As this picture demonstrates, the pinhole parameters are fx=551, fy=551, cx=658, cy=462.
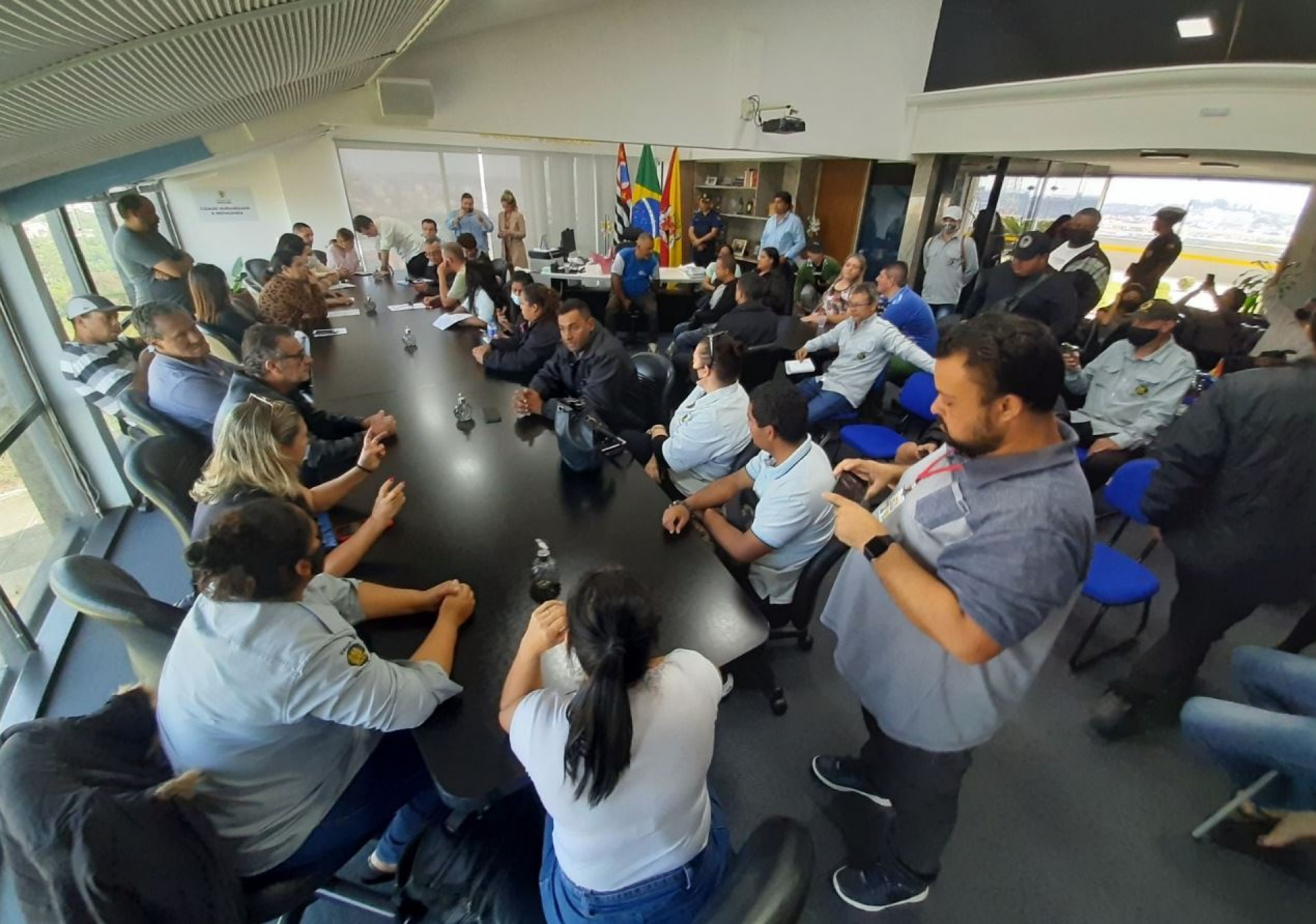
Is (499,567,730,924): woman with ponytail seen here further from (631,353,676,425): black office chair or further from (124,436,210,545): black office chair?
(631,353,676,425): black office chair

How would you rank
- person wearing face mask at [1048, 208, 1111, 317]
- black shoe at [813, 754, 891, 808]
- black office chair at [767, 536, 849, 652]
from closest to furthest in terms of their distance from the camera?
black office chair at [767, 536, 849, 652]
black shoe at [813, 754, 891, 808]
person wearing face mask at [1048, 208, 1111, 317]

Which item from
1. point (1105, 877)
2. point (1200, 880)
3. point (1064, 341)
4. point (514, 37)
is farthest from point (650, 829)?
point (514, 37)

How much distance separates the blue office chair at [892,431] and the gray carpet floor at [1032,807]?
3.89 ft

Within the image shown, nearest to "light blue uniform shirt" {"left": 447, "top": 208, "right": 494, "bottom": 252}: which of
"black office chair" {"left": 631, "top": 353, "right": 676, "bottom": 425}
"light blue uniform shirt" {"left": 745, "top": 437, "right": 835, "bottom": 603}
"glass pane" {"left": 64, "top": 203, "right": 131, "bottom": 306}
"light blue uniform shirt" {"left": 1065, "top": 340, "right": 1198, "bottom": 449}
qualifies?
"glass pane" {"left": 64, "top": 203, "right": 131, "bottom": 306}

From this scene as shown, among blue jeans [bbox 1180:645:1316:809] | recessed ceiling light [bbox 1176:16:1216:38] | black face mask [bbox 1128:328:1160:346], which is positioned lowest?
blue jeans [bbox 1180:645:1316:809]

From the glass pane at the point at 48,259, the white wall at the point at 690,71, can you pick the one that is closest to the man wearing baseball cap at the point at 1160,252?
the white wall at the point at 690,71

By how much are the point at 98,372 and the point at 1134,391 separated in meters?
5.69

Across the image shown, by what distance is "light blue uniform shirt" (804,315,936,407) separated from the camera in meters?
3.62

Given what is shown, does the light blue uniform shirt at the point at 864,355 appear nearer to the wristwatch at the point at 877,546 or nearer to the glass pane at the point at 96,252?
the wristwatch at the point at 877,546

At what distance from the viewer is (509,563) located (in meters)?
1.74

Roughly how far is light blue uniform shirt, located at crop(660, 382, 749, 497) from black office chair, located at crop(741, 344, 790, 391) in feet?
5.54

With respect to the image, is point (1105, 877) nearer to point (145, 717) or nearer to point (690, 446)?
point (690, 446)

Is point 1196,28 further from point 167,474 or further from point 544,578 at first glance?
point 167,474

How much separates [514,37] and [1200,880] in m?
6.75
